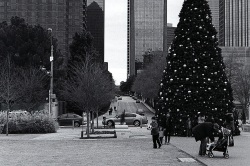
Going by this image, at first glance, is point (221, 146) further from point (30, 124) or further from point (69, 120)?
point (69, 120)

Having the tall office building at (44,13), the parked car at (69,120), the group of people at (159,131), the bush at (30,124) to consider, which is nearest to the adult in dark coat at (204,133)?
the group of people at (159,131)

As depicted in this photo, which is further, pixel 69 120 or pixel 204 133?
pixel 69 120

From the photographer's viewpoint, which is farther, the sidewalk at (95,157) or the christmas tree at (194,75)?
the christmas tree at (194,75)

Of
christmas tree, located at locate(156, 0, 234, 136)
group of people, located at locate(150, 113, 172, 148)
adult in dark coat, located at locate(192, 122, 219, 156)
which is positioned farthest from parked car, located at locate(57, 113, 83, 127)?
adult in dark coat, located at locate(192, 122, 219, 156)

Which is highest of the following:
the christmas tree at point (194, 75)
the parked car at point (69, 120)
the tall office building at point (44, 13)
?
the tall office building at point (44, 13)

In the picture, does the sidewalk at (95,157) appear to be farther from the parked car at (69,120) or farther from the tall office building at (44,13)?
the tall office building at (44,13)

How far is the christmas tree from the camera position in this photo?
27484 mm

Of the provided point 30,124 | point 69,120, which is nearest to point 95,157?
point 30,124

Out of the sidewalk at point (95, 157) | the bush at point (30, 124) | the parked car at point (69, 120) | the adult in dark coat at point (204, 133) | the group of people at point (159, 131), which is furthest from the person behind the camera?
the parked car at point (69, 120)

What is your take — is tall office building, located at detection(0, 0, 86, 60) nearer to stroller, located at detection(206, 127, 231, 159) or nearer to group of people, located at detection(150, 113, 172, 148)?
group of people, located at detection(150, 113, 172, 148)

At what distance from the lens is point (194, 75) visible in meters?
27.9

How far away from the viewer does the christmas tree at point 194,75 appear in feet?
90.2

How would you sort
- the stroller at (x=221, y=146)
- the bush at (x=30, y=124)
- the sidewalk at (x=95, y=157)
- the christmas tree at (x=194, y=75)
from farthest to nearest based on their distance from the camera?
1. the bush at (x=30, y=124)
2. the christmas tree at (x=194, y=75)
3. the stroller at (x=221, y=146)
4. the sidewalk at (x=95, y=157)

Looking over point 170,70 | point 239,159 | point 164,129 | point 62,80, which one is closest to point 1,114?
point 170,70
